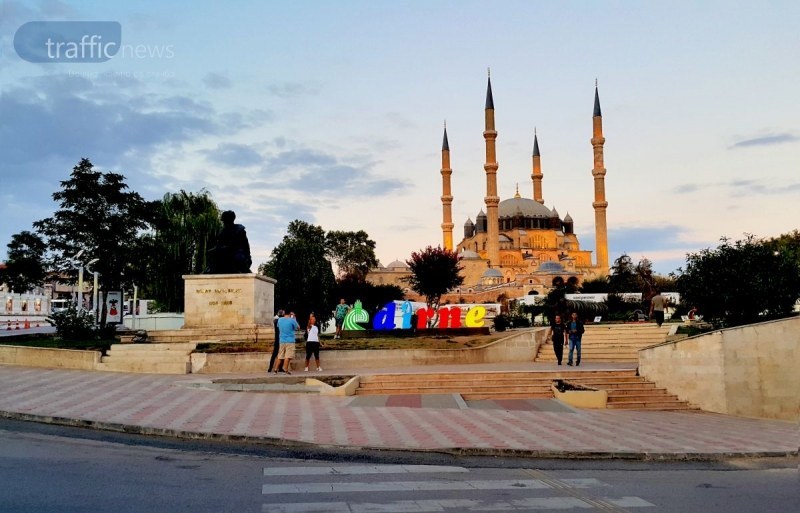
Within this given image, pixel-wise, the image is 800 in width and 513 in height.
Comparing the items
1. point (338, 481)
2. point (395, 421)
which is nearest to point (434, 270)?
point (395, 421)

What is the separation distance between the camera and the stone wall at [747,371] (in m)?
14.3

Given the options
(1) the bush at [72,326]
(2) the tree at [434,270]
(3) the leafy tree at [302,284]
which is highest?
(2) the tree at [434,270]

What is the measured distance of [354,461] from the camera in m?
7.75

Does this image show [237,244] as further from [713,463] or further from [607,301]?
[607,301]

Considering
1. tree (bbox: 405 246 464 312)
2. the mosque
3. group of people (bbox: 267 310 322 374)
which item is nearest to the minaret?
the mosque

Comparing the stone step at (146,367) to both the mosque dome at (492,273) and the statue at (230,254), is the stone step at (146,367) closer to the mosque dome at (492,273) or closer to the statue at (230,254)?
the statue at (230,254)

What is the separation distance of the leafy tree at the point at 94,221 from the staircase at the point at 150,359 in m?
12.2

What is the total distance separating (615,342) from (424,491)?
19483mm

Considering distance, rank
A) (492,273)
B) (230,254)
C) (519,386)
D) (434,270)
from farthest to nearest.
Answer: (492,273) → (434,270) → (230,254) → (519,386)

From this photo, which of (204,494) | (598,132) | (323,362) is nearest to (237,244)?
(323,362)

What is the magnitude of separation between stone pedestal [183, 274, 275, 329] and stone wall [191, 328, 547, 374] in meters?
2.72

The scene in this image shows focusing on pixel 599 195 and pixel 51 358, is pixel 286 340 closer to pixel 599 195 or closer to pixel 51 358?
pixel 51 358

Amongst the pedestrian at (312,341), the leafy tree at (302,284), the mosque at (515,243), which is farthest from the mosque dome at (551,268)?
the pedestrian at (312,341)

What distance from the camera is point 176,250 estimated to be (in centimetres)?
3784
